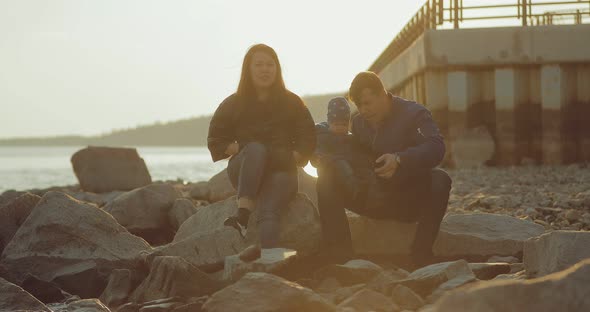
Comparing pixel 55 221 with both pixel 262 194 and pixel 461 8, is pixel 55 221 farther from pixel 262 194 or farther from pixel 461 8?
pixel 461 8

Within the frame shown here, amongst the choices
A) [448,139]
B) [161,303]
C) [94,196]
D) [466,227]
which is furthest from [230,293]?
[448,139]

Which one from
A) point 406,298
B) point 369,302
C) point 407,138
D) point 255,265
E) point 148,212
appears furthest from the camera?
point 148,212

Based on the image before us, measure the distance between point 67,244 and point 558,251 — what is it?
330 cm

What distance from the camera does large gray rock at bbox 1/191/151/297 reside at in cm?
548

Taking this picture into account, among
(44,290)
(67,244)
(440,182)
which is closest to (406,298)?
(440,182)

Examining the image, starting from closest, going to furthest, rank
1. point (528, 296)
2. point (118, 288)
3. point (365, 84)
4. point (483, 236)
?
1. point (528, 296)
2. point (118, 288)
3. point (365, 84)
4. point (483, 236)

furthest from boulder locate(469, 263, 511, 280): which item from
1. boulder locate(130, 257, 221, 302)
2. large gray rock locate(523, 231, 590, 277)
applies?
boulder locate(130, 257, 221, 302)

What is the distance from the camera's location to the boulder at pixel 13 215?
6.51m

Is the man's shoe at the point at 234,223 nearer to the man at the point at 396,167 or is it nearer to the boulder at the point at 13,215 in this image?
the man at the point at 396,167

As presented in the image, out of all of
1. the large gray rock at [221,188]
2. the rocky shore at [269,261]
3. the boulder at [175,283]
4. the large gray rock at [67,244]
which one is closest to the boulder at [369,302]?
the rocky shore at [269,261]

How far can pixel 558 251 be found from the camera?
4082 millimetres

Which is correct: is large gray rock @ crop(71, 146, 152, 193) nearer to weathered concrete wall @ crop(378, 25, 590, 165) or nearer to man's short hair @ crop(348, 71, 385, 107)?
weathered concrete wall @ crop(378, 25, 590, 165)

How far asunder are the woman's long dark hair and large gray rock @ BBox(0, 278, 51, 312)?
208 centimetres

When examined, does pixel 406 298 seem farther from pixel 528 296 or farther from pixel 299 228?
pixel 528 296
